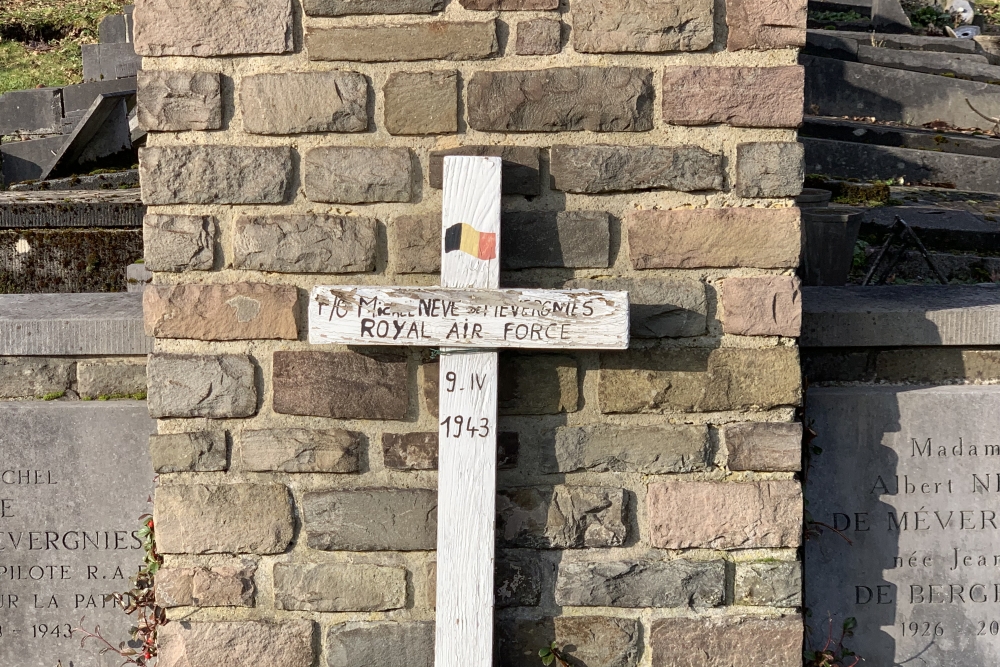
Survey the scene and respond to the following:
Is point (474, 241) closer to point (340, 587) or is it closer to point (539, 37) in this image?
point (539, 37)

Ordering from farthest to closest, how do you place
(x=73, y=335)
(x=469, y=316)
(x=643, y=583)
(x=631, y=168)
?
(x=73, y=335)
(x=643, y=583)
(x=631, y=168)
(x=469, y=316)

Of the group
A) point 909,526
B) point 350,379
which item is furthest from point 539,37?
point 909,526

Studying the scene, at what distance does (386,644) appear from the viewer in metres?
2.54

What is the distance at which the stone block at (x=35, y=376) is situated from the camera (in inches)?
120

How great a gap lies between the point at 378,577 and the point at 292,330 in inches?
26.4

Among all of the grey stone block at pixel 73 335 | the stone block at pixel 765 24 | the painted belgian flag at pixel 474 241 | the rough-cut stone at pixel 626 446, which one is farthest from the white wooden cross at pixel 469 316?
the grey stone block at pixel 73 335

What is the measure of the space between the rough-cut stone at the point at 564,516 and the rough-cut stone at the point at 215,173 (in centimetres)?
99

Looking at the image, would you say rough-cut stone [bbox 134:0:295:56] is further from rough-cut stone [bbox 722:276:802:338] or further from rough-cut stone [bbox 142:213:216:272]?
rough-cut stone [bbox 722:276:802:338]

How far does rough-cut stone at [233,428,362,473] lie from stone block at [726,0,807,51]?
138 centimetres

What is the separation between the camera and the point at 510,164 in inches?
96.0

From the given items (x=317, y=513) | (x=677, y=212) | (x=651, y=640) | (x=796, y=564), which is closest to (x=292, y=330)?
(x=317, y=513)

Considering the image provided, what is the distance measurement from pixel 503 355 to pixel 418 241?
0.36m

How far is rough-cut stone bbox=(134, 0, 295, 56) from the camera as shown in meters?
2.42

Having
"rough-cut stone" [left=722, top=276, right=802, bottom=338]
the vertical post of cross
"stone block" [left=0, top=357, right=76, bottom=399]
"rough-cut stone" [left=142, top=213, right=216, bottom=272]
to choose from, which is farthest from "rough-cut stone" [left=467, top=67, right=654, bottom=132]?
"stone block" [left=0, top=357, right=76, bottom=399]
